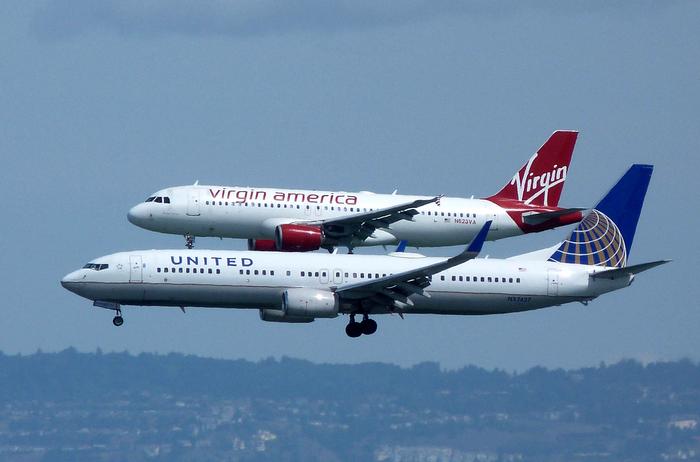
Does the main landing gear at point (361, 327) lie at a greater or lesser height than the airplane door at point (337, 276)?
lesser

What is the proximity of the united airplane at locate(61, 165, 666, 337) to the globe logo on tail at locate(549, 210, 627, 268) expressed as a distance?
0.05 m

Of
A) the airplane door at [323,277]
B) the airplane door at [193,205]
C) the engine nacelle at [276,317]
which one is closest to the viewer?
the airplane door at [323,277]

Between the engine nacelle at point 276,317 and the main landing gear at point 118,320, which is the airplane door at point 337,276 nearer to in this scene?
the engine nacelle at point 276,317

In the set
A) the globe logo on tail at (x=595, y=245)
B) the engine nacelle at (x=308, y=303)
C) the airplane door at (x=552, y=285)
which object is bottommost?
the engine nacelle at (x=308, y=303)

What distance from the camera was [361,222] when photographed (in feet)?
301

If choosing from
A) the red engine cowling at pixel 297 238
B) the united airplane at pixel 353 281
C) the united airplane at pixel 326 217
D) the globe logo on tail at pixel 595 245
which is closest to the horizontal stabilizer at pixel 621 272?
the united airplane at pixel 353 281

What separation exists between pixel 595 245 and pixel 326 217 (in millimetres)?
14243

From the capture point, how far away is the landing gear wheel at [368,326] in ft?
270

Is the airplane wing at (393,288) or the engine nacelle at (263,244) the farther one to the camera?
the engine nacelle at (263,244)

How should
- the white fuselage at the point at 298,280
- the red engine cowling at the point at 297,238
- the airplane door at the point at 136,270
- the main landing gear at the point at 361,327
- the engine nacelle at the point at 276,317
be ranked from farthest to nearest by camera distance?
the red engine cowling at the point at 297,238, the engine nacelle at the point at 276,317, the main landing gear at the point at 361,327, the white fuselage at the point at 298,280, the airplane door at the point at 136,270

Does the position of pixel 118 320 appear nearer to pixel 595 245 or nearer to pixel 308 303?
pixel 308 303

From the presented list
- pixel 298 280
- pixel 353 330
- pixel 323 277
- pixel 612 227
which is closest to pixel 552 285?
pixel 612 227

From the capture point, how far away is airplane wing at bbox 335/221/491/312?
78312 mm

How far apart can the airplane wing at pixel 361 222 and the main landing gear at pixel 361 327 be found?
9376 mm
